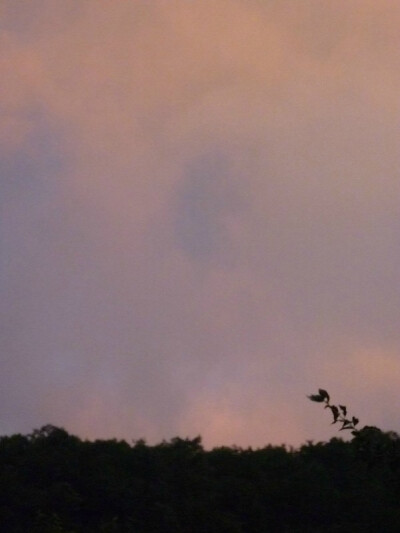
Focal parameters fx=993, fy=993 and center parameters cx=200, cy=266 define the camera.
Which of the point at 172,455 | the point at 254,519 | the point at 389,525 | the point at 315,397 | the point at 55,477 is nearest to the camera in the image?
the point at 315,397

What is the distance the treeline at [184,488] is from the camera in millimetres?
34031

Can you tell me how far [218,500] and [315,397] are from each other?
29153 millimetres

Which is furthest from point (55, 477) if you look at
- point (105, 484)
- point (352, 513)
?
point (352, 513)

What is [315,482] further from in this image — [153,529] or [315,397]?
[315,397]

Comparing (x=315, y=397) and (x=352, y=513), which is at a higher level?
(x=352, y=513)

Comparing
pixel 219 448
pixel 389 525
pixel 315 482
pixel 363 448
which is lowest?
pixel 363 448

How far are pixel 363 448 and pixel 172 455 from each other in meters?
34.5

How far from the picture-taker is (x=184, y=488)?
37625 millimetres

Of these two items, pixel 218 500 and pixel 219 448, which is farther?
pixel 219 448

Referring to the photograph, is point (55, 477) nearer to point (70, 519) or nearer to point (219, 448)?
point (70, 519)

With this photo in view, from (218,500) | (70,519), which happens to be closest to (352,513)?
(218,500)

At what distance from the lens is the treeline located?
34031 mm

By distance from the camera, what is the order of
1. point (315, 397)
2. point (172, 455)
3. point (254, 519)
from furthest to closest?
1. point (172, 455)
2. point (254, 519)
3. point (315, 397)

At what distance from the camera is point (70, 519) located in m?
33.4
